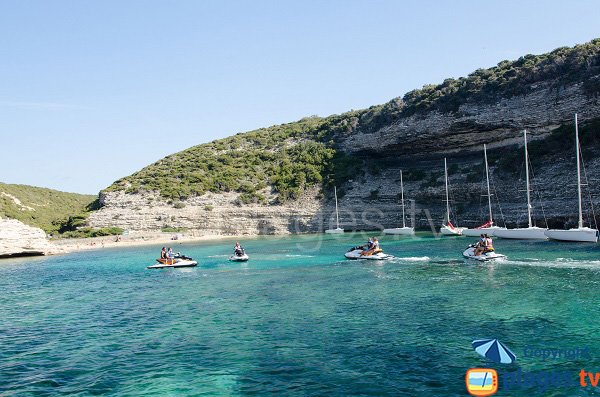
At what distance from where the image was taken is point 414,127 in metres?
83.8

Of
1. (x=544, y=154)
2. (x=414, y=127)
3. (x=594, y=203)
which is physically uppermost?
(x=414, y=127)

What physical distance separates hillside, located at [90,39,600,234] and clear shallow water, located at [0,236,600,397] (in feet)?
110

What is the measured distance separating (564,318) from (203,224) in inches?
2768

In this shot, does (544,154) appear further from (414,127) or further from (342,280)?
(342,280)

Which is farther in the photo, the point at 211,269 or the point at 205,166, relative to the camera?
the point at 205,166

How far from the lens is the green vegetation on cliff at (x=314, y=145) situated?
70000mm

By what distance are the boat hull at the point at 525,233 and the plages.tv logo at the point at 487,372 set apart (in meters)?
35.2

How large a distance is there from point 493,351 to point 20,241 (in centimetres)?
5783

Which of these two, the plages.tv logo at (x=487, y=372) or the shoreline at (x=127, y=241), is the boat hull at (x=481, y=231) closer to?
the shoreline at (x=127, y=241)

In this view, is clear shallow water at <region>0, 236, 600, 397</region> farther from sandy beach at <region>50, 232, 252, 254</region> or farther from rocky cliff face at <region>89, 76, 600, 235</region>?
sandy beach at <region>50, 232, 252, 254</region>

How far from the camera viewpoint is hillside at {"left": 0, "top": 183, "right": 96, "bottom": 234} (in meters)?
87.2

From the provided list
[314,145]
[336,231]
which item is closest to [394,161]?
[314,145]

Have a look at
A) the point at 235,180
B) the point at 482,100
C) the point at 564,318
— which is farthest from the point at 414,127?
the point at 564,318

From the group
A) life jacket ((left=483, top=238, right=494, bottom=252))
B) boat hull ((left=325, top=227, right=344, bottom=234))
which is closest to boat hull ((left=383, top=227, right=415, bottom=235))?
boat hull ((left=325, top=227, right=344, bottom=234))
